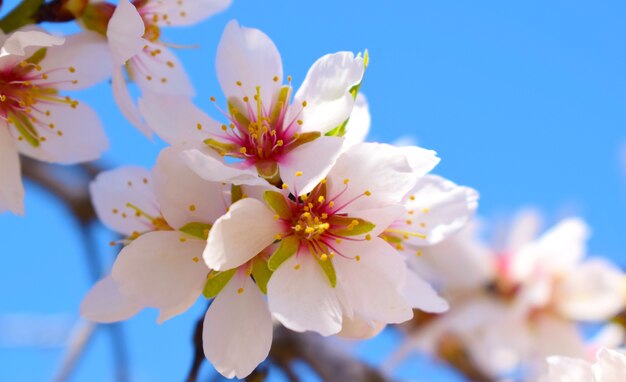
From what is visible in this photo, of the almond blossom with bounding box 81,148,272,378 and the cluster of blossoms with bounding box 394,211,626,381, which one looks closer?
the almond blossom with bounding box 81,148,272,378

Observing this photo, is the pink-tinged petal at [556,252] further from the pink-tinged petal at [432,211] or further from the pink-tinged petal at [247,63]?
the pink-tinged petal at [247,63]

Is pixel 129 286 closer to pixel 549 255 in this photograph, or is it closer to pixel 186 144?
pixel 186 144

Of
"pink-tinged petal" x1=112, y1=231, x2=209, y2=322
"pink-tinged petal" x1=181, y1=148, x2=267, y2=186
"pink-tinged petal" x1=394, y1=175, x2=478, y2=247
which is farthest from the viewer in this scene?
"pink-tinged petal" x1=394, y1=175, x2=478, y2=247

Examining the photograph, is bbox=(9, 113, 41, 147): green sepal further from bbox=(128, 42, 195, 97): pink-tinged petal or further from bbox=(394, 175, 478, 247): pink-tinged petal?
bbox=(394, 175, 478, 247): pink-tinged petal

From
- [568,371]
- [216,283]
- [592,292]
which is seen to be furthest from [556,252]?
[216,283]

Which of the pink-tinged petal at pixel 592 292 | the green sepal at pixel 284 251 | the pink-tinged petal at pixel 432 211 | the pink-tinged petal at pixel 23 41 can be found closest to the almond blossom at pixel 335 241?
the green sepal at pixel 284 251

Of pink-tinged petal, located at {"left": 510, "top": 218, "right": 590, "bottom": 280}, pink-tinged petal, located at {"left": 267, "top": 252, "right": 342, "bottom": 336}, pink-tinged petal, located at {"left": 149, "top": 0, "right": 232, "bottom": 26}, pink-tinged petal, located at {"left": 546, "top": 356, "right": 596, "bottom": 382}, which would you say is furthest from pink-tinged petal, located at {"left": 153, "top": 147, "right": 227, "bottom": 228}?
pink-tinged petal, located at {"left": 510, "top": 218, "right": 590, "bottom": 280}

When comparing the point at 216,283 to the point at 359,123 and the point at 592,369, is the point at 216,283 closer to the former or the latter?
the point at 359,123
